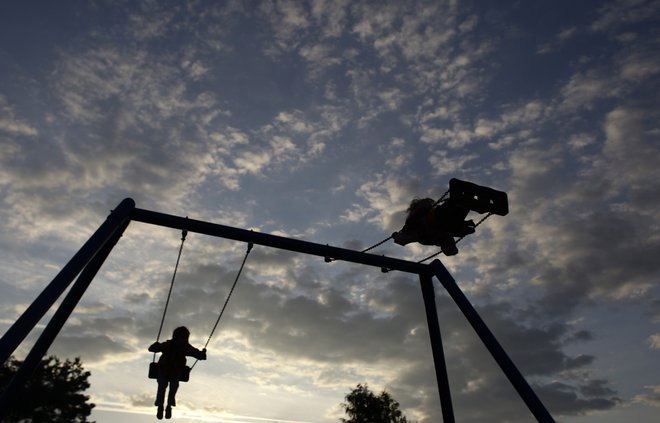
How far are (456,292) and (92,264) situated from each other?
5.66m

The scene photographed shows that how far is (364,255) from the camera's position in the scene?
310 inches

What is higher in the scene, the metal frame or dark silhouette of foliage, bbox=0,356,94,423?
dark silhouette of foliage, bbox=0,356,94,423

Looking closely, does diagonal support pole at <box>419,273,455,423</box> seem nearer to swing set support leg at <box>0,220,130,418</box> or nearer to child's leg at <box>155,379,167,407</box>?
child's leg at <box>155,379,167,407</box>

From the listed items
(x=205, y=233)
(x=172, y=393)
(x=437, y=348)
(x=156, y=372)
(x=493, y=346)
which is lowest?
(x=172, y=393)

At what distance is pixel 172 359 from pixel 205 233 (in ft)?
7.32

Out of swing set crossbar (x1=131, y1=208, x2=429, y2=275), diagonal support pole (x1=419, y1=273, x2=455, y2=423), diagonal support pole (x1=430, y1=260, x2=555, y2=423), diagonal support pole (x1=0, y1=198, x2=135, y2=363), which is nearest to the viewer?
diagonal support pole (x1=0, y1=198, x2=135, y2=363)

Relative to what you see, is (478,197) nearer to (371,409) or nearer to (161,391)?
(161,391)

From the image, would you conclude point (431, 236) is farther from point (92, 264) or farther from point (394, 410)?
→ point (394, 410)

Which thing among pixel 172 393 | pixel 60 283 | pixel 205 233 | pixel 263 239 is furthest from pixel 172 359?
pixel 60 283

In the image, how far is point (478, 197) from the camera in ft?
21.2

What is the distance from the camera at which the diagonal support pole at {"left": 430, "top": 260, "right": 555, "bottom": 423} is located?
6229mm

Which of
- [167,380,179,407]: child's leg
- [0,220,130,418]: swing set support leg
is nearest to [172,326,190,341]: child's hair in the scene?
[167,380,179,407]: child's leg

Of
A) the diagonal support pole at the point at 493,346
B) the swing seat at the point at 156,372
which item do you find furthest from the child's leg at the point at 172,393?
the diagonal support pole at the point at 493,346

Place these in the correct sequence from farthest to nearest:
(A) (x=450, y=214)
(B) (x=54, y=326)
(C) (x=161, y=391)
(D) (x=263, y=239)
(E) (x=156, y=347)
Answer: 1. (E) (x=156, y=347)
2. (C) (x=161, y=391)
3. (D) (x=263, y=239)
4. (A) (x=450, y=214)
5. (B) (x=54, y=326)
